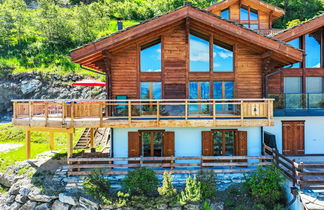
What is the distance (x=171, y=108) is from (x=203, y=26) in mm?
4740

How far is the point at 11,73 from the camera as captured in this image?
78.2ft

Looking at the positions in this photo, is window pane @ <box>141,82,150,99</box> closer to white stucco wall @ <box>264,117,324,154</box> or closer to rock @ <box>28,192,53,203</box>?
rock @ <box>28,192,53,203</box>

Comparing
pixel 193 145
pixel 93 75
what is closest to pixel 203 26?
pixel 193 145

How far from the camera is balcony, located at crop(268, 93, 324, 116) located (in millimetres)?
12391

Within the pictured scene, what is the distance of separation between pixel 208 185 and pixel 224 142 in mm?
2968

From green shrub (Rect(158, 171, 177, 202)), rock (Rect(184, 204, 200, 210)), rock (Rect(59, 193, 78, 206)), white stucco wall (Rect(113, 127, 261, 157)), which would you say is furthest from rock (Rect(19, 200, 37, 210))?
rock (Rect(184, 204, 200, 210))

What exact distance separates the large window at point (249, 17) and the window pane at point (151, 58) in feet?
32.8

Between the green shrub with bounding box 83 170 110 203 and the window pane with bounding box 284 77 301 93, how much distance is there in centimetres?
1210

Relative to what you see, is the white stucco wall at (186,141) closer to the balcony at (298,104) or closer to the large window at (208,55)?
the balcony at (298,104)

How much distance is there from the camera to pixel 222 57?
462 inches

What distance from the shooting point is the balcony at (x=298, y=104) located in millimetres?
12391

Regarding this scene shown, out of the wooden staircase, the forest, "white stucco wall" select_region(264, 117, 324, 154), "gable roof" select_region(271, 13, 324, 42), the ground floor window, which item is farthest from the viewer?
the forest

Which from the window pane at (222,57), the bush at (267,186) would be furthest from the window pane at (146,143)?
the window pane at (222,57)

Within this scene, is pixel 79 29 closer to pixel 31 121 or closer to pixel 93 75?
pixel 93 75
